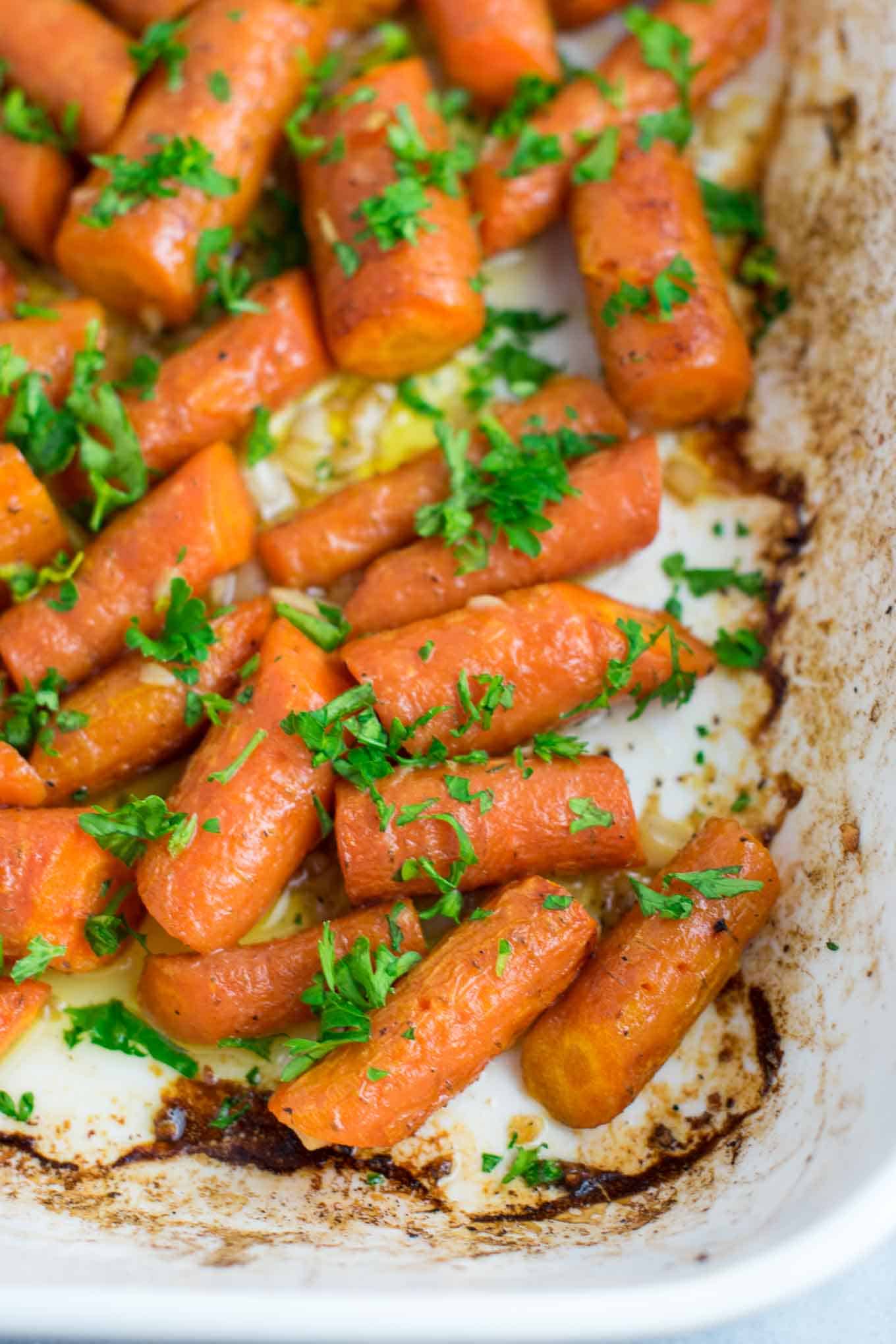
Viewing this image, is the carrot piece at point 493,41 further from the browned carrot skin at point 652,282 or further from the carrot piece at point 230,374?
the carrot piece at point 230,374

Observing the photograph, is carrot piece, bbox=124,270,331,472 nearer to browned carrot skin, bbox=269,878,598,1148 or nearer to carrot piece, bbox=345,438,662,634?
carrot piece, bbox=345,438,662,634

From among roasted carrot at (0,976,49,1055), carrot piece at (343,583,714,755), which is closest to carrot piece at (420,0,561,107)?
carrot piece at (343,583,714,755)

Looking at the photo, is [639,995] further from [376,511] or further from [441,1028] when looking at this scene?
[376,511]

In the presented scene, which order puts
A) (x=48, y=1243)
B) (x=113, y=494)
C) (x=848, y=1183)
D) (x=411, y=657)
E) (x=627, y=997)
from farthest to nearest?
(x=113, y=494), (x=411, y=657), (x=627, y=997), (x=48, y=1243), (x=848, y=1183)

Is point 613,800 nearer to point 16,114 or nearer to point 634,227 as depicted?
point 634,227

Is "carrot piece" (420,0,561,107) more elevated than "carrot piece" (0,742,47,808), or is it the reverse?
"carrot piece" (420,0,561,107)

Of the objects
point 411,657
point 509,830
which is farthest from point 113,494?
point 509,830

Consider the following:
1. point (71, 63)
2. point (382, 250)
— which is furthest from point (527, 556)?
point (71, 63)
